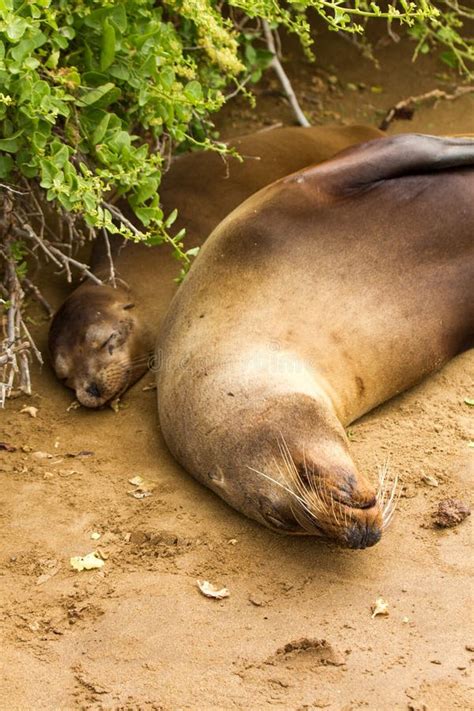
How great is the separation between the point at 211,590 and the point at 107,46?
1850mm

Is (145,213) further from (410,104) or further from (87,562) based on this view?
(410,104)

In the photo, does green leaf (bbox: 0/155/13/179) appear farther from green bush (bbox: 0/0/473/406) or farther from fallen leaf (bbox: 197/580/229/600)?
fallen leaf (bbox: 197/580/229/600)

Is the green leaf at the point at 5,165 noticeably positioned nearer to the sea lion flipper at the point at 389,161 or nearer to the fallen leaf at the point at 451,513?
the sea lion flipper at the point at 389,161

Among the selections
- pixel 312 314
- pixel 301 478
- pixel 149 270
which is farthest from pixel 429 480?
pixel 149 270

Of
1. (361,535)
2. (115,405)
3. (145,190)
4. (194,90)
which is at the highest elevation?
(194,90)

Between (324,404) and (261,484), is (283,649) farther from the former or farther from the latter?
(324,404)

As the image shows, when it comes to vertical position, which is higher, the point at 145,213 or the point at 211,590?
the point at 145,213

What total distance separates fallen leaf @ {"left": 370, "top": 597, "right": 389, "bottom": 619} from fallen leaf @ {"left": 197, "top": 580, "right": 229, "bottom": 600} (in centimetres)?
41

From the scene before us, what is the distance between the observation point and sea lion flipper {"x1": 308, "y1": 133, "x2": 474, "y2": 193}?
4.21 meters

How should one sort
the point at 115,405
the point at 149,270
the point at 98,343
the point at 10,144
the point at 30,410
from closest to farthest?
the point at 10,144, the point at 30,410, the point at 115,405, the point at 98,343, the point at 149,270

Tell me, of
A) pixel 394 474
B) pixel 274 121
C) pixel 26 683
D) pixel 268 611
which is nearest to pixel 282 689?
pixel 268 611

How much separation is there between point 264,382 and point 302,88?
337 cm

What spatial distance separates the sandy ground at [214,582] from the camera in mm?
2758

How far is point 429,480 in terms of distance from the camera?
3529 millimetres
